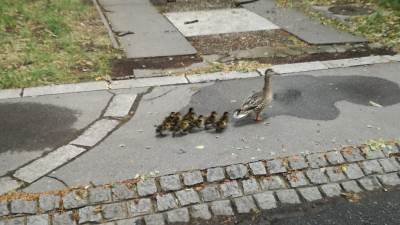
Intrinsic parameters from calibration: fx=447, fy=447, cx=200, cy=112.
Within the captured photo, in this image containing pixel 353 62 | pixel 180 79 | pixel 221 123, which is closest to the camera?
pixel 221 123

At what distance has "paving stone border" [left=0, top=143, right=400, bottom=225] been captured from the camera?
16.4 feet

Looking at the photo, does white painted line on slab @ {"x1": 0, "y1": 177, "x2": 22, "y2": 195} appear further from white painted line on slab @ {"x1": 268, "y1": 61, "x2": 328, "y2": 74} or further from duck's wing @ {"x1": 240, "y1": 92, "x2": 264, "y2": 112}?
white painted line on slab @ {"x1": 268, "y1": 61, "x2": 328, "y2": 74}

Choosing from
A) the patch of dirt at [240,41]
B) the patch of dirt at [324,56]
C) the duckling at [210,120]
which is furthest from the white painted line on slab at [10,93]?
the patch of dirt at [324,56]

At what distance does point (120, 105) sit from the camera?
23.8ft

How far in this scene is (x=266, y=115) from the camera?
23.1 ft

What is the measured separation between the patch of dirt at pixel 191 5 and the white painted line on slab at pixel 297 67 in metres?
4.82

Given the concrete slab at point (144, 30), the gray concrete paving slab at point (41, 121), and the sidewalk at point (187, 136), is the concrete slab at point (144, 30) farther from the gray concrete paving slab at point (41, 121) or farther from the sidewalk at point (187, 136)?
the gray concrete paving slab at point (41, 121)

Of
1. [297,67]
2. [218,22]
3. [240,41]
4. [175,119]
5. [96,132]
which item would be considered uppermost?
[175,119]

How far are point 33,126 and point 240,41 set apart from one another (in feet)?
17.6

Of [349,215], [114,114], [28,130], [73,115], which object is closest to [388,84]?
[349,215]

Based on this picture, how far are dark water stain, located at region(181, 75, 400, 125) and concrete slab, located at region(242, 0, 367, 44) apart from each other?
82.8 inches

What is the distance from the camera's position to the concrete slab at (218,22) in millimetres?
11000

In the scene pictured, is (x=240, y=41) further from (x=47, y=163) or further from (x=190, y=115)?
(x=47, y=163)

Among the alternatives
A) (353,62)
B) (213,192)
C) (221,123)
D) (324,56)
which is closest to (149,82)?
(221,123)
